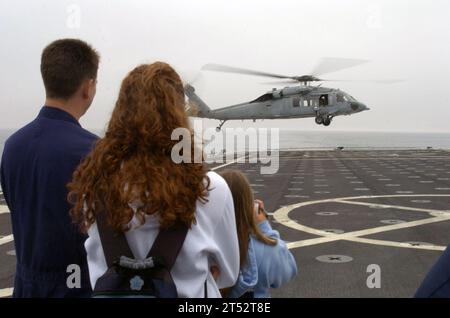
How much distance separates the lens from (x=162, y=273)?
A: 79.3 inches

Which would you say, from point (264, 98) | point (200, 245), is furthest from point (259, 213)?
point (264, 98)

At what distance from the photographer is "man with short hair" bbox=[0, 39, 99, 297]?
2541mm

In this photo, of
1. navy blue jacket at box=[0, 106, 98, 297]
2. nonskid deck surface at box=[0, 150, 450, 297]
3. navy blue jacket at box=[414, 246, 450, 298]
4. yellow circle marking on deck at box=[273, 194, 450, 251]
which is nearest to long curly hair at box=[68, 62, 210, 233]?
navy blue jacket at box=[0, 106, 98, 297]

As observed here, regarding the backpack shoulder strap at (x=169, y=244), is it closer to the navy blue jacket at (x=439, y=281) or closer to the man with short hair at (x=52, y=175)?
the man with short hair at (x=52, y=175)

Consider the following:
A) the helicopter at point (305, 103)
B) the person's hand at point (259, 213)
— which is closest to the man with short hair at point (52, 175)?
the person's hand at point (259, 213)

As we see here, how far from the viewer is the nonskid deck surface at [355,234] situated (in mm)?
6613

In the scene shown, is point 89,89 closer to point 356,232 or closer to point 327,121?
point 356,232

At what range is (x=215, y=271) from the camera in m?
2.32

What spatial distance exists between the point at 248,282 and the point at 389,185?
1665 cm

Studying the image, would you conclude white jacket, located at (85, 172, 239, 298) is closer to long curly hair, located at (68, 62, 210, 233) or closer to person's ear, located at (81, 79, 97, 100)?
long curly hair, located at (68, 62, 210, 233)

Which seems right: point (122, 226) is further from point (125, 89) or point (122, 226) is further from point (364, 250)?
point (364, 250)

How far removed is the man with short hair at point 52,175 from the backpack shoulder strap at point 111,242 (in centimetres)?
48

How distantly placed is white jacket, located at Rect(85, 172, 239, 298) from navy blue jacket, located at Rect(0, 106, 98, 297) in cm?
36
